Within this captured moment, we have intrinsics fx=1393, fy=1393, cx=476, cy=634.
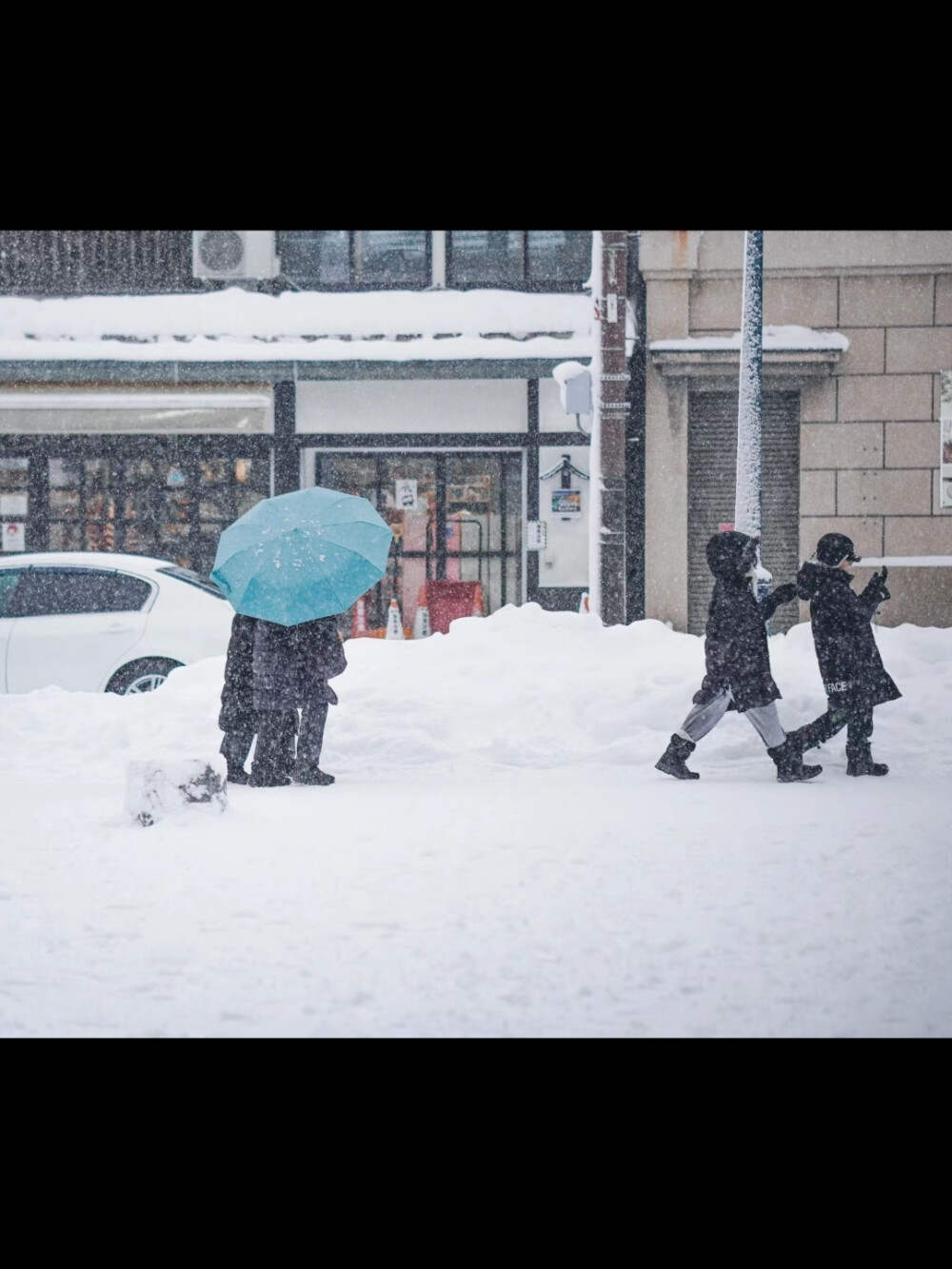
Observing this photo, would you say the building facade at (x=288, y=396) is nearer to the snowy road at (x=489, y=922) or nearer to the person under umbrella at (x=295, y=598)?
the person under umbrella at (x=295, y=598)

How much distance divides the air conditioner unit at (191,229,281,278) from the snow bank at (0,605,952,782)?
741 cm

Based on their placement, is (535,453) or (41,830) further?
(535,453)

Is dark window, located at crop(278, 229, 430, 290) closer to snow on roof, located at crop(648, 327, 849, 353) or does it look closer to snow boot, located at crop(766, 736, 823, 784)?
snow on roof, located at crop(648, 327, 849, 353)

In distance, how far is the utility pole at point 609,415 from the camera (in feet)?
35.7

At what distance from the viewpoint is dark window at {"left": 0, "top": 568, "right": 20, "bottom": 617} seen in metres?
10.9

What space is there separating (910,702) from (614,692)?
2058 mm

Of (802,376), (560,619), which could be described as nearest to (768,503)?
(802,376)

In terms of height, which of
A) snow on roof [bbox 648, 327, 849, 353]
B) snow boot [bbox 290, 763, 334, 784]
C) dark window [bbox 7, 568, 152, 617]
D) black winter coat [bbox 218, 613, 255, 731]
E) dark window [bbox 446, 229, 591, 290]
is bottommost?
snow boot [bbox 290, 763, 334, 784]

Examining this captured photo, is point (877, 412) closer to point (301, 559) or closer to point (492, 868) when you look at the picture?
point (301, 559)

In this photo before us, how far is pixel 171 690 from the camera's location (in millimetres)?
10250

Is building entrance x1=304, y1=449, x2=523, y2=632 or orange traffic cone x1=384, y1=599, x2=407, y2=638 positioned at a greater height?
building entrance x1=304, y1=449, x2=523, y2=632

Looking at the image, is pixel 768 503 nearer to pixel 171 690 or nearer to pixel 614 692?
pixel 614 692

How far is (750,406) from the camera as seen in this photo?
11.5m

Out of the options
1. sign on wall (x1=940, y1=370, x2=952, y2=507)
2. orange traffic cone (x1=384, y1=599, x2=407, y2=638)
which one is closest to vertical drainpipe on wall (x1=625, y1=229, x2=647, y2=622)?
orange traffic cone (x1=384, y1=599, x2=407, y2=638)
